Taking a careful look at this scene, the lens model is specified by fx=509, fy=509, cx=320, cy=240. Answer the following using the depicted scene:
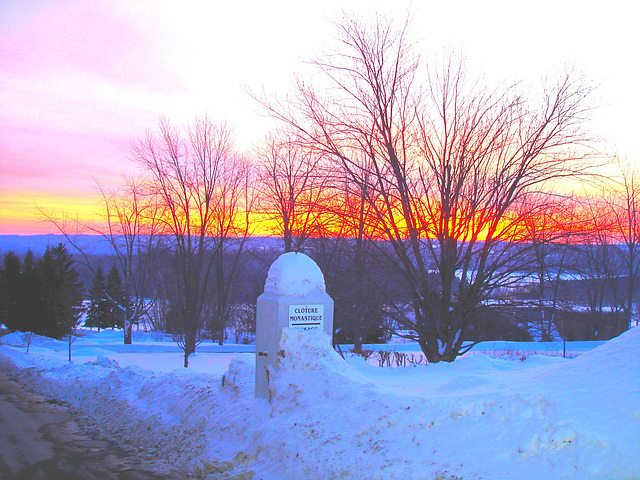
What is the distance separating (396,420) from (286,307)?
2651mm

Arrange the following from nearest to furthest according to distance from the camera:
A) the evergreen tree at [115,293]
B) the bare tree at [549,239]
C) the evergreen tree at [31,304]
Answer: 1. the bare tree at [549,239]
2. the evergreen tree at [31,304]
3. the evergreen tree at [115,293]

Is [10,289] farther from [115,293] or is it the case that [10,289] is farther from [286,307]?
[286,307]

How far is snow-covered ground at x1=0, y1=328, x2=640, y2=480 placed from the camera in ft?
13.3

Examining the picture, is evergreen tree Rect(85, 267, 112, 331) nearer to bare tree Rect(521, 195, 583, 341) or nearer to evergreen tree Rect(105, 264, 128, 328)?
evergreen tree Rect(105, 264, 128, 328)

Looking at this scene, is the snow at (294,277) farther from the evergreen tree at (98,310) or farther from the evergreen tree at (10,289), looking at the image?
the evergreen tree at (98,310)

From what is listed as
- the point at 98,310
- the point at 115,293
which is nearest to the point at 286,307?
the point at 115,293

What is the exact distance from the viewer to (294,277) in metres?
7.61

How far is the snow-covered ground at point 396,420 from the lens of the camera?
4051 millimetres

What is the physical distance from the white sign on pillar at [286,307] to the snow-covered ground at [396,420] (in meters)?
0.23

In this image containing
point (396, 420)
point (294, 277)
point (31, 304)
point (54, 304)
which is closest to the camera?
point (396, 420)

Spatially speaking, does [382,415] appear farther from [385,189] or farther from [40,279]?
[40,279]

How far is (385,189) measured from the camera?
508 inches

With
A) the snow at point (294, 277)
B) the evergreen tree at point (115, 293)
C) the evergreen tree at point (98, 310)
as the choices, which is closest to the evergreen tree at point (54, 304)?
the evergreen tree at point (115, 293)

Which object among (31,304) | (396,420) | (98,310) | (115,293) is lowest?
(98,310)
